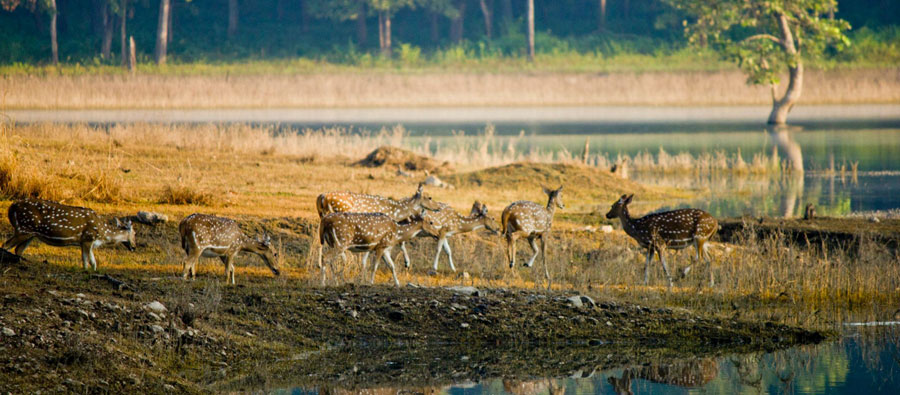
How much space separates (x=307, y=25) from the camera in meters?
90.1

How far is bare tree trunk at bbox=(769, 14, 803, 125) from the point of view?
58.1 meters

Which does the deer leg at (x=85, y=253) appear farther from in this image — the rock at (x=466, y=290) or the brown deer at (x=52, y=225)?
the rock at (x=466, y=290)

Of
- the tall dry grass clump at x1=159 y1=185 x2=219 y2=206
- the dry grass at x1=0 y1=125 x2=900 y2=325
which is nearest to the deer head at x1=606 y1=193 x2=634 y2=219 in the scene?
the dry grass at x1=0 y1=125 x2=900 y2=325

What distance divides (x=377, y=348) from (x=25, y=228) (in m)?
4.92

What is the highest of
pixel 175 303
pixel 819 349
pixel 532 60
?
pixel 532 60

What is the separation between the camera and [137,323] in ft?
40.3

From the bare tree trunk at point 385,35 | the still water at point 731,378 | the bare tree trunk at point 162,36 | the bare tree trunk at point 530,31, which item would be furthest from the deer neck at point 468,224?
the bare tree trunk at point 385,35

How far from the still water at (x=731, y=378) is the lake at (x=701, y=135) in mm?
10597

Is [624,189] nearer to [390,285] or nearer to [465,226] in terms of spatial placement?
[465,226]

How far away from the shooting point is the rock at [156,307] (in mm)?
12609

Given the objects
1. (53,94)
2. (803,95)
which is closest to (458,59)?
(803,95)

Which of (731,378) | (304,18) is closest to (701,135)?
(304,18)

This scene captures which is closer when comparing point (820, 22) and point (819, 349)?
point (819, 349)

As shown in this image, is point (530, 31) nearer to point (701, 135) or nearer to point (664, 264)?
point (701, 135)
